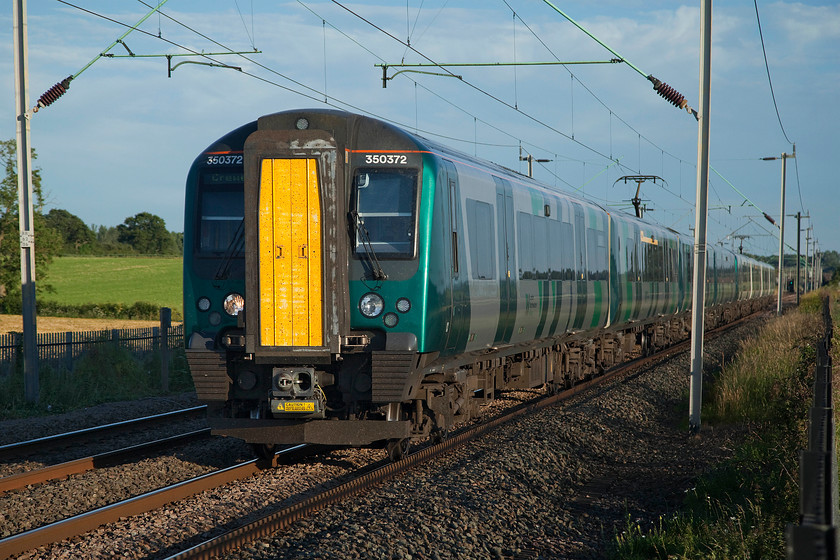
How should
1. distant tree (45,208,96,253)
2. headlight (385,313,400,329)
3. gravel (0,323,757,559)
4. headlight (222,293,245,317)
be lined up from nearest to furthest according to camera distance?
gravel (0,323,757,559), headlight (385,313,400,329), headlight (222,293,245,317), distant tree (45,208,96,253)

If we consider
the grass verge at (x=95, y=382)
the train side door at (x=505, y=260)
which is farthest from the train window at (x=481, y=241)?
the grass verge at (x=95, y=382)

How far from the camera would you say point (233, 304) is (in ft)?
28.6

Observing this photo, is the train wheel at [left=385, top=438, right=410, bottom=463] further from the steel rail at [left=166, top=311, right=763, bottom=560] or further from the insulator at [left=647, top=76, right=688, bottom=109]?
the insulator at [left=647, top=76, right=688, bottom=109]

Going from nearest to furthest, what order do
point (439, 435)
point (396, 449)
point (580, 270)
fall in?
point (396, 449) < point (439, 435) < point (580, 270)

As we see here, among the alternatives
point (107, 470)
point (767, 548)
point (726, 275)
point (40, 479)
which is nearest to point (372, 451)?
point (107, 470)

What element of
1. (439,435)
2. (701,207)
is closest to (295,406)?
(439,435)

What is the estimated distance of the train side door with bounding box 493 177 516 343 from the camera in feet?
36.3

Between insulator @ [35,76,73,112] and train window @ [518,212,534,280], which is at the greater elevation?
insulator @ [35,76,73,112]

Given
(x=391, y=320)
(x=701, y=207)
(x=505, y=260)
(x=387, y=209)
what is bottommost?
(x=391, y=320)

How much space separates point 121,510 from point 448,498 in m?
2.72

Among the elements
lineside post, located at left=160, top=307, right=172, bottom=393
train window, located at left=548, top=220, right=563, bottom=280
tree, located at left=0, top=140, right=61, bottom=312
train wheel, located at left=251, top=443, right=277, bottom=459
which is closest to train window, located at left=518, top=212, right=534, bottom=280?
train window, located at left=548, top=220, right=563, bottom=280

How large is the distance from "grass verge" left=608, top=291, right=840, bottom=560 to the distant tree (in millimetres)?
85490

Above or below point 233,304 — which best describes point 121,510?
below

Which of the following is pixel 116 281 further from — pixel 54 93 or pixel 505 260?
pixel 505 260
